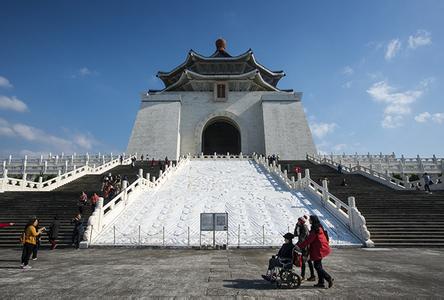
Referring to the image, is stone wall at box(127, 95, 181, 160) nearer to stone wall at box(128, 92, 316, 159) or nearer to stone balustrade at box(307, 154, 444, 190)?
stone wall at box(128, 92, 316, 159)

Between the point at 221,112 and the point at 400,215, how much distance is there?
27384 millimetres

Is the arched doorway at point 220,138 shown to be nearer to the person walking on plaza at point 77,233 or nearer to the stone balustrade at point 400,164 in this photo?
the stone balustrade at point 400,164

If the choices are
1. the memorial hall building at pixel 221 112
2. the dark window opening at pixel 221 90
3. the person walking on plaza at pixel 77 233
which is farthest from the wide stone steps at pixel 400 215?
the dark window opening at pixel 221 90

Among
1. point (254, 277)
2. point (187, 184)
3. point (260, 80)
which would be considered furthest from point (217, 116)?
point (254, 277)

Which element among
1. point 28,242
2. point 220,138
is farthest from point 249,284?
point 220,138

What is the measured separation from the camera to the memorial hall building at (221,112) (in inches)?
1326

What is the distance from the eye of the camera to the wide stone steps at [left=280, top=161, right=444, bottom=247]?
947cm

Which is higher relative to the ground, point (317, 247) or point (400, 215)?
point (400, 215)

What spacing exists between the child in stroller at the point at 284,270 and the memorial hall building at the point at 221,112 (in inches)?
1127

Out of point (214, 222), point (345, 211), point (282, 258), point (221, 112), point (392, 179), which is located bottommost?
point (282, 258)

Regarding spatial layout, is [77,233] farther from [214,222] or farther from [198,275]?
[198,275]

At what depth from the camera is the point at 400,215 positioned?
36.9 feet

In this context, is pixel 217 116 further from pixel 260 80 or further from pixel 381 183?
pixel 381 183

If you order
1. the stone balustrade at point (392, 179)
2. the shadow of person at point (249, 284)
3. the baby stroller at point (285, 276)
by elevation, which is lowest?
the shadow of person at point (249, 284)
